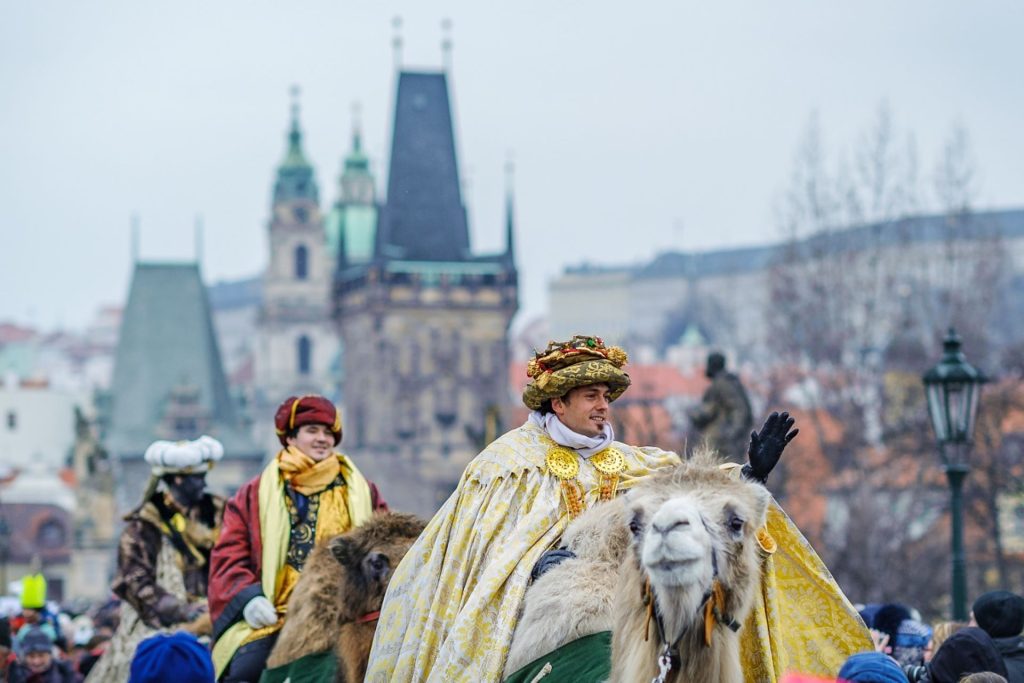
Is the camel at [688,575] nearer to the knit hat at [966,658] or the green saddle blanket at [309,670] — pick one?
the knit hat at [966,658]

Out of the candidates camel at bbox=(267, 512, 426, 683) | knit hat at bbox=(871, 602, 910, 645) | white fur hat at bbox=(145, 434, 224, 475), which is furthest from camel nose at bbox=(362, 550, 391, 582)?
knit hat at bbox=(871, 602, 910, 645)

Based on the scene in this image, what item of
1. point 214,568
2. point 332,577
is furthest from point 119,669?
point 332,577

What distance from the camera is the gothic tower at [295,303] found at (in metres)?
172

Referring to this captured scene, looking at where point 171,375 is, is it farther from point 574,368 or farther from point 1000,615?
point 574,368

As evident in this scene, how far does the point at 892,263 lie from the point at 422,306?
2042 inches

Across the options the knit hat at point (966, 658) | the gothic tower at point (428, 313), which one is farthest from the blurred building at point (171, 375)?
the knit hat at point (966, 658)

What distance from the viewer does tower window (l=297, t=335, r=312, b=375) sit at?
176 meters

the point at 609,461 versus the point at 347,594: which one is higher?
the point at 609,461

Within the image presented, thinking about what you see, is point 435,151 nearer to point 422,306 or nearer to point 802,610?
point 422,306

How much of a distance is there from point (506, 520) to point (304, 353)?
6613 inches

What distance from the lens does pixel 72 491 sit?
121625 mm

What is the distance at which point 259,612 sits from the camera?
10477mm

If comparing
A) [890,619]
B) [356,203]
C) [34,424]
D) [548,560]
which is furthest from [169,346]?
[548,560]

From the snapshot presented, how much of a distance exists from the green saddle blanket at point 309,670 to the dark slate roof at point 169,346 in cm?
10879
